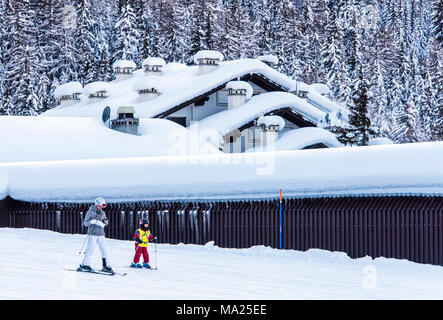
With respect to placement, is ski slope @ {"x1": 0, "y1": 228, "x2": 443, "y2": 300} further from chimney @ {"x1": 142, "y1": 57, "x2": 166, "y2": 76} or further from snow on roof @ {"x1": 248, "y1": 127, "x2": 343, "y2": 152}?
chimney @ {"x1": 142, "y1": 57, "x2": 166, "y2": 76}

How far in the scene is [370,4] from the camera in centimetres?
15750

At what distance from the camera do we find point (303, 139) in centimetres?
4844

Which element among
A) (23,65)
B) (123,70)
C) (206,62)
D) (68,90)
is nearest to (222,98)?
(206,62)

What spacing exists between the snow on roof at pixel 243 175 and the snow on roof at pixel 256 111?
997 inches

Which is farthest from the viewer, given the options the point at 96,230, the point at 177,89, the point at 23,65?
the point at 23,65

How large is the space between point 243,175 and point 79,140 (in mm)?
15935

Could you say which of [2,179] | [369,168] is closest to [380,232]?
[369,168]

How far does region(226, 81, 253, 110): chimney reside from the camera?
5166 centimetres

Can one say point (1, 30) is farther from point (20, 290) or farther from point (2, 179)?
point (20, 290)

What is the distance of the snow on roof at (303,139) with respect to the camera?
47.7m

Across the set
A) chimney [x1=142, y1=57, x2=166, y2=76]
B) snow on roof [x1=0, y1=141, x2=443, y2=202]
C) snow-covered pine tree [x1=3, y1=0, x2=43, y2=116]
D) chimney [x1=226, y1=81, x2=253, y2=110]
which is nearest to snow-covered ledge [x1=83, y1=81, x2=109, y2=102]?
chimney [x1=142, y1=57, x2=166, y2=76]

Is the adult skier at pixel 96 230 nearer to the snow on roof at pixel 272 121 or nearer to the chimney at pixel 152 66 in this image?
the snow on roof at pixel 272 121

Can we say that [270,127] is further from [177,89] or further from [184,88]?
[177,89]

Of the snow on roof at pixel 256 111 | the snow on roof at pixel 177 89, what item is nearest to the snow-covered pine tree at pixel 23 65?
the snow on roof at pixel 177 89
